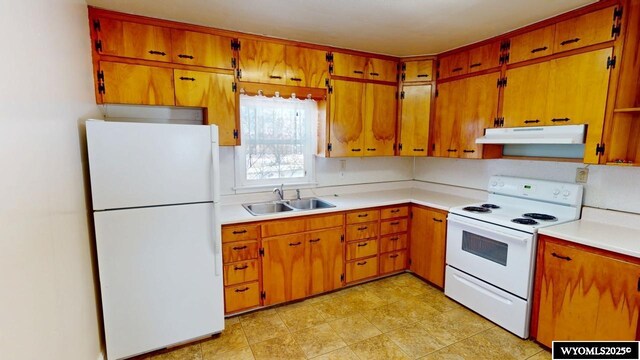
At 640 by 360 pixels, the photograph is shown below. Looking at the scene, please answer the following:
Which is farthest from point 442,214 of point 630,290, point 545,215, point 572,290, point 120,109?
point 120,109

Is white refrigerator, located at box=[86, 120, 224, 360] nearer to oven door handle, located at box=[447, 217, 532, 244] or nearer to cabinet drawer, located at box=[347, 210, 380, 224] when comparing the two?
cabinet drawer, located at box=[347, 210, 380, 224]

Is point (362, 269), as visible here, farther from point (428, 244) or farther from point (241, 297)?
point (241, 297)

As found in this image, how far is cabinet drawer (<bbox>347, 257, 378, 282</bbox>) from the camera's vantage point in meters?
3.05

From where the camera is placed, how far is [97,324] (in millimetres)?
1968

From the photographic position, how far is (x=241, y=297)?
255 centimetres

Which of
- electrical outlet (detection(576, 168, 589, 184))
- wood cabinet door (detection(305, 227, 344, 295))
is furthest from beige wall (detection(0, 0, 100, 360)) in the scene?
electrical outlet (detection(576, 168, 589, 184))

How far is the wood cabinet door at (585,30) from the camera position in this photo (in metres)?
2.01

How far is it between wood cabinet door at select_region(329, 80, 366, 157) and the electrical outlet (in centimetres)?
183

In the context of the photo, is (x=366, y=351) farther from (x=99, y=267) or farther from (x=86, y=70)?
(x=86, y=70)

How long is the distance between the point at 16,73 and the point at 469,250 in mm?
2991

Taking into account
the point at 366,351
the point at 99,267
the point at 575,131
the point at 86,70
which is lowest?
the point at 366,351

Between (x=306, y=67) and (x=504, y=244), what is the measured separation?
2.25 metres

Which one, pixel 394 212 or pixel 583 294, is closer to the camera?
pixel 583 294

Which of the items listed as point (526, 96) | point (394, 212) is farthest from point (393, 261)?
point (526, 96)
